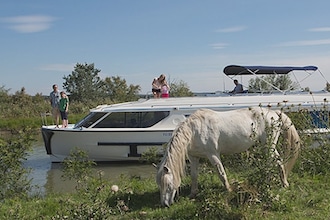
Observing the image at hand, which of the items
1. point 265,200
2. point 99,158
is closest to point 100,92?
point 99,158

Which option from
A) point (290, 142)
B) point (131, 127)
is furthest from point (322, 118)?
point (131, 127)

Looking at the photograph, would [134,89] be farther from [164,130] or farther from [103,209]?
[103,209]

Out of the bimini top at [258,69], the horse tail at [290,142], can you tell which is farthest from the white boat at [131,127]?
the horse tail at [290,142]

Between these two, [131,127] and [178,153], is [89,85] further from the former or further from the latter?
[178,153]

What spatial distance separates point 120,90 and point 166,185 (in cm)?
3446

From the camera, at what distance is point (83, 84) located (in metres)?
41.7

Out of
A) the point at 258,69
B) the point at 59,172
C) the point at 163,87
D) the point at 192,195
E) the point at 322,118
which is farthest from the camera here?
the point at 258,69

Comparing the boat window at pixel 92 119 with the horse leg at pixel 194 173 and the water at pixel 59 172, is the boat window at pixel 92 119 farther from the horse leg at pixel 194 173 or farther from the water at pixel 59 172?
the horse leg at pixel 194 173

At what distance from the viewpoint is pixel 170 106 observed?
1333 centimetres

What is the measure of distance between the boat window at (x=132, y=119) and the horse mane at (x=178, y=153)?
7.63 meters

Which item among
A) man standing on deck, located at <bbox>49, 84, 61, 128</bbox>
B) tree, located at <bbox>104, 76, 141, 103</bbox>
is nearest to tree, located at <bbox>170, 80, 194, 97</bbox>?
tree, located at <bbox>104, 76, 141, 103</bbox>

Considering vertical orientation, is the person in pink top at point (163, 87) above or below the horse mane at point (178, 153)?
above

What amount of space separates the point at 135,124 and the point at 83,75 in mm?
29888

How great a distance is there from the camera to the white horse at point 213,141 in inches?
209
